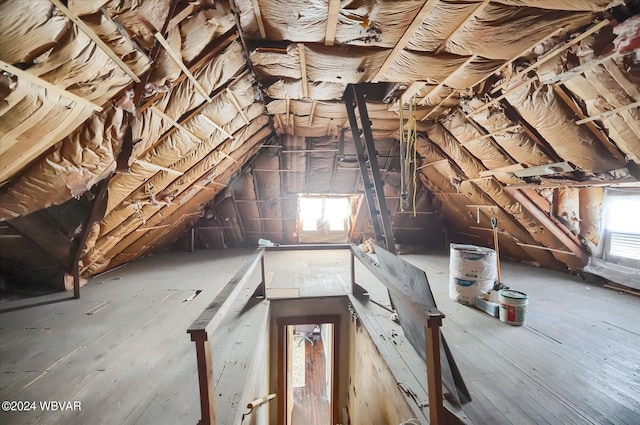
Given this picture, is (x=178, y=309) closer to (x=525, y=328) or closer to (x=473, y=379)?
(x=473, y=379)

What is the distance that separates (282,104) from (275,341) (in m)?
3.05

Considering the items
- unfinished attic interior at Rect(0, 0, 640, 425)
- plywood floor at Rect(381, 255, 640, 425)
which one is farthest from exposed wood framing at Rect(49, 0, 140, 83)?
plywood floor at Rect(381, 255, 640, 425)

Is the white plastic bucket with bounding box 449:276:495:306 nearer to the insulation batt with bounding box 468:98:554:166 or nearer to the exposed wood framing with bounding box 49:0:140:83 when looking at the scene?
the insulation batt with bounding box 468:98:554:166

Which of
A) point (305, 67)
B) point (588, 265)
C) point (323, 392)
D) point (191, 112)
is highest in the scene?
point (305, 67)

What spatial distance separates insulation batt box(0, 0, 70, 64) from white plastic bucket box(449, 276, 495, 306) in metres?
3.94

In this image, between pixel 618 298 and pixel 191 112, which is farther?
pixel 618 298

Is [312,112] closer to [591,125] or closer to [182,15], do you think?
[182,15]

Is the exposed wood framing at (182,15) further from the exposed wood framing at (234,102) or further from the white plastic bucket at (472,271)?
the white plastic bucket at (472,271)

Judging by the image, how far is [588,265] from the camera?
4180mm

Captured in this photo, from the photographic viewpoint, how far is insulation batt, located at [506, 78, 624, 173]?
2638 mm

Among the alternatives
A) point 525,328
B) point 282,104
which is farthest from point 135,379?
point 525,328

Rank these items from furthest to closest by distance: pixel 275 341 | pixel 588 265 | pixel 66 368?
pixel 588 265 < pixel 275 341 < pixel 66 368

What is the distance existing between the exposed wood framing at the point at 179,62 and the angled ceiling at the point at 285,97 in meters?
0.02

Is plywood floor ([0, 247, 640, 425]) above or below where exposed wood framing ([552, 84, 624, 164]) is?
below
